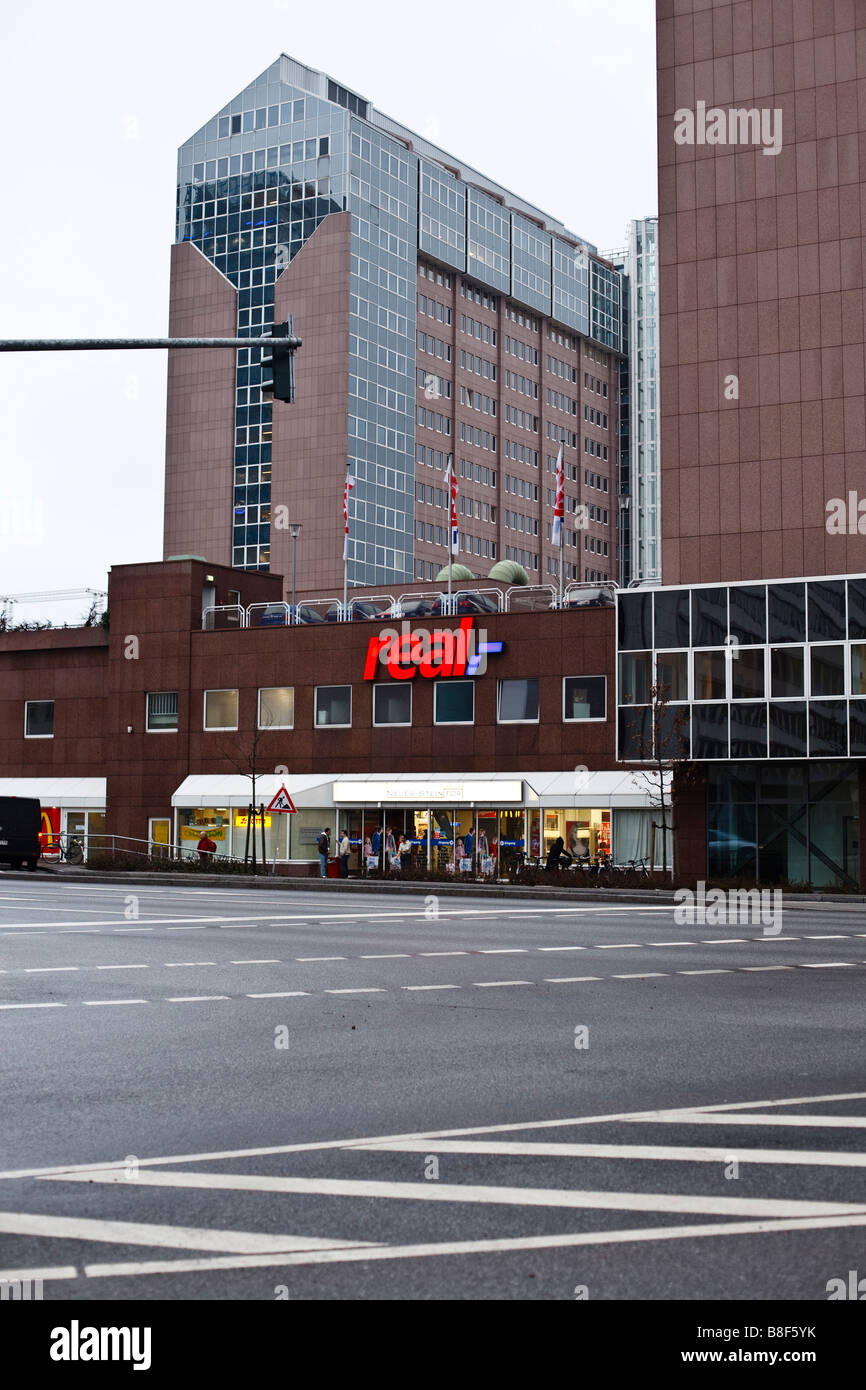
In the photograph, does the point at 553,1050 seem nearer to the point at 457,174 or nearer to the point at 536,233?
the point at 457,174

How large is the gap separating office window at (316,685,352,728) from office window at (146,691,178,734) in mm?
6451

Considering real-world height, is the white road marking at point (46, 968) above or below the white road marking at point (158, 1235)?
below

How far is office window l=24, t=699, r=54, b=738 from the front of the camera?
205 ft

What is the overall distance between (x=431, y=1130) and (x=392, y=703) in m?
45.5

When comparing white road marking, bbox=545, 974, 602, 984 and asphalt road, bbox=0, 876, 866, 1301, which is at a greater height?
asphalt road, bbox=0, 876, 866, 1301

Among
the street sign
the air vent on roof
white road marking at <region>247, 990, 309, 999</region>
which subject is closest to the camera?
white road marking at <region>247, 990, 309, 999</region>

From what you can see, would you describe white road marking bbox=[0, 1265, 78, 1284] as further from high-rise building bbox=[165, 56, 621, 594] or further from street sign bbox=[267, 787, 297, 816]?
high-rise building bbox=[165, 56, 621, 594]

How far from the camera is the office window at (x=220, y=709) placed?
56.9 metres

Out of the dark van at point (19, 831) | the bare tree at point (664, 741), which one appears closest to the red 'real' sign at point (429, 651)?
the bare tree at point (664, 741)

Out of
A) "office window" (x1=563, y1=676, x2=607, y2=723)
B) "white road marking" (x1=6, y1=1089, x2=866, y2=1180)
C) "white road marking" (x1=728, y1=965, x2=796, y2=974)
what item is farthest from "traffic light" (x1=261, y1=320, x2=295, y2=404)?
"office window" (x1=563, y1=676, x2=607, y2=723)

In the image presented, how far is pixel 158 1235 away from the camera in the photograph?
579 centimetres

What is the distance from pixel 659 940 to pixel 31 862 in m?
32.7

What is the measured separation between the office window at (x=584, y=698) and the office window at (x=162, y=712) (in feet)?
52.6

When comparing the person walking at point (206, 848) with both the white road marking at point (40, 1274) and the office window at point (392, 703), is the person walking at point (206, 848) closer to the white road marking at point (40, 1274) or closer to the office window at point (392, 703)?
the office window at point (392, 703)
